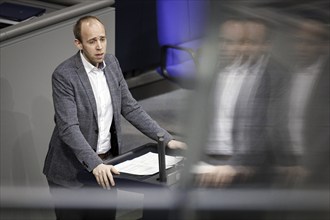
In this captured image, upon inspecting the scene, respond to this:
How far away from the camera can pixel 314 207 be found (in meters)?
0.34

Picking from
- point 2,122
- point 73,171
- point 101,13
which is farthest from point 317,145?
point 101,13

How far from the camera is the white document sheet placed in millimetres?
2567

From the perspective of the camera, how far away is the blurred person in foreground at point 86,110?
9.34 feet

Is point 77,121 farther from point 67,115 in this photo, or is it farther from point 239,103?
point 239,103

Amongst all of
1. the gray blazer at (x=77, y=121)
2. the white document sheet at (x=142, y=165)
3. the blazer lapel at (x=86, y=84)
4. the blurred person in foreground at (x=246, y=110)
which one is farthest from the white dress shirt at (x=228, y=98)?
the blazer lapel at (x=86, y=84)

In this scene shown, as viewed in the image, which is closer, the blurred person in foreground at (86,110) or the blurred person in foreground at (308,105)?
the blurred person in foreground at (308,105)

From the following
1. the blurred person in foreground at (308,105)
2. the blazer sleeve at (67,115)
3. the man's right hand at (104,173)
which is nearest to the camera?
the blurred person in foreground at (308,105)

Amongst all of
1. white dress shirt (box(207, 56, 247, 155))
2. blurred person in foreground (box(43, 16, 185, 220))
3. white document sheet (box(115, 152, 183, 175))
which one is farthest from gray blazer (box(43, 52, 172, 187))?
white dress shirt (box(207, 56, 247, 155))

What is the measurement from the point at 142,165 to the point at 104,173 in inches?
5.6

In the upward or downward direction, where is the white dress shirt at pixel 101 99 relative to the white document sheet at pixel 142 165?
upward

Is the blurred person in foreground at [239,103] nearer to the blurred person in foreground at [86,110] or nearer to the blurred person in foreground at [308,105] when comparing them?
the blurred person in foreground at [308,105]

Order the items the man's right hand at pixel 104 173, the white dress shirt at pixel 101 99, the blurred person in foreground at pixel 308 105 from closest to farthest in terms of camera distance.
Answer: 1. the blurred person in foreground at pixel 308 105
2. the man's right hand at pixel 104 173
3. the white dress shirt at pixel 101 99

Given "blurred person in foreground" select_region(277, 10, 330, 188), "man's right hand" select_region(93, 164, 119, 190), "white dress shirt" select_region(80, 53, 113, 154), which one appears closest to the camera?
"blurred person in foreground" select_region(277, 10, 330, 188)

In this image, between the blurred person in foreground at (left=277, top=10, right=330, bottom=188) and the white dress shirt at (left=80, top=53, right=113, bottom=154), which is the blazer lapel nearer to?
the white dress shirt at (left=80, top=53, right=113, bottom=154)
